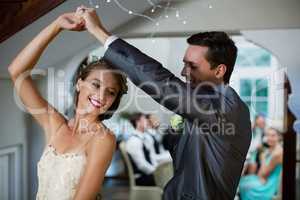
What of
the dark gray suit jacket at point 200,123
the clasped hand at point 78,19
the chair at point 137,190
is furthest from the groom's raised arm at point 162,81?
the chair at point 137,190

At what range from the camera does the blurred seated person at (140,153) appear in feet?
3.61

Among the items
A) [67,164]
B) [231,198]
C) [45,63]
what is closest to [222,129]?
[231,198]

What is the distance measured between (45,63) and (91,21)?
0.19m

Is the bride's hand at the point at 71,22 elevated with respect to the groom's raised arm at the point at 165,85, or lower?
elevated

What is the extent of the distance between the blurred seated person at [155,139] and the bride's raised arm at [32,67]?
261mm

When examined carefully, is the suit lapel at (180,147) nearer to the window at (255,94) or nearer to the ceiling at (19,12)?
the window at (255,94)

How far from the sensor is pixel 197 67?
1.05m

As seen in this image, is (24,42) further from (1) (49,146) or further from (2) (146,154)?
(2) (146,154)

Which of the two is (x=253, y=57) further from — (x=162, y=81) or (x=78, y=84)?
(x=78, y=84)

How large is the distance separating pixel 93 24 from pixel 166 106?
312 mm

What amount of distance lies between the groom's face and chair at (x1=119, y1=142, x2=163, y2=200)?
0.90ft

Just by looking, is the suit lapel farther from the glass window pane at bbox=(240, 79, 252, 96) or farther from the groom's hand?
the groom's hand

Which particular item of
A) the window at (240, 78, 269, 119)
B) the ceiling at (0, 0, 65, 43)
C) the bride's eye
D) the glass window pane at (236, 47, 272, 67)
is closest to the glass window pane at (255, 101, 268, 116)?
the window at (240, 78, 269, 119)

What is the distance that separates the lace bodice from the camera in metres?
1.03
